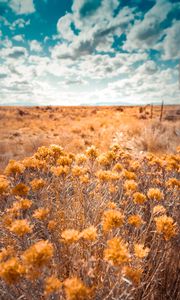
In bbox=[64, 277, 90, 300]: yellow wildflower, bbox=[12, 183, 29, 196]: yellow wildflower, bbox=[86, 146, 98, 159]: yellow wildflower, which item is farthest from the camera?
bbox=[86, 146, 98, 159]: yellow wildflower

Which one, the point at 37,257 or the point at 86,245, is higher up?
the point at 37,257

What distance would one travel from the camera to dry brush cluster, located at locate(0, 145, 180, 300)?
1568 mm

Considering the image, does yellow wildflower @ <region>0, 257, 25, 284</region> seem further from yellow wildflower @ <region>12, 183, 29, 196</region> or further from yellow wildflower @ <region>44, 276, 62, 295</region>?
yellow wildflower @ <region>12, 183, 29, 196</region>

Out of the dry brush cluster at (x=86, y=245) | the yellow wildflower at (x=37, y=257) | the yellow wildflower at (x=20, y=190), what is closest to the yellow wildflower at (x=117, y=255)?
the dry brush cluster at (x=86, y=245)

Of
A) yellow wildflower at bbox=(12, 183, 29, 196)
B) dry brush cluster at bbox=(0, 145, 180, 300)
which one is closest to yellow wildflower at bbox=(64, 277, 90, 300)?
dry brush cluster at bbox=(0, 145, 180, 300)

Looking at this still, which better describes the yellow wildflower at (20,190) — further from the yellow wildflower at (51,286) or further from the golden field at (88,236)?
the yellow wildflower at (51,286)

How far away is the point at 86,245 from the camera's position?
240 cm

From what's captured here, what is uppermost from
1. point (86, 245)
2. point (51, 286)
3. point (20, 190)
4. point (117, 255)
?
point (20, 190)

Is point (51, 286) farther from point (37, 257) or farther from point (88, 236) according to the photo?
point (88, 236)

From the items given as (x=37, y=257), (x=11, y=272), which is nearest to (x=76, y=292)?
(x=37, y=257)

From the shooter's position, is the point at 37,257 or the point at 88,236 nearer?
the point at 37,257

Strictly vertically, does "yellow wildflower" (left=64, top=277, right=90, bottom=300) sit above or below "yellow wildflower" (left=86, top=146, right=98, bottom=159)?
below

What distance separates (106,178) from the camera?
289 centimetres

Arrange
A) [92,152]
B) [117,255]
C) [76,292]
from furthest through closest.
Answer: [92,152] < [117,255] < [76,292]
